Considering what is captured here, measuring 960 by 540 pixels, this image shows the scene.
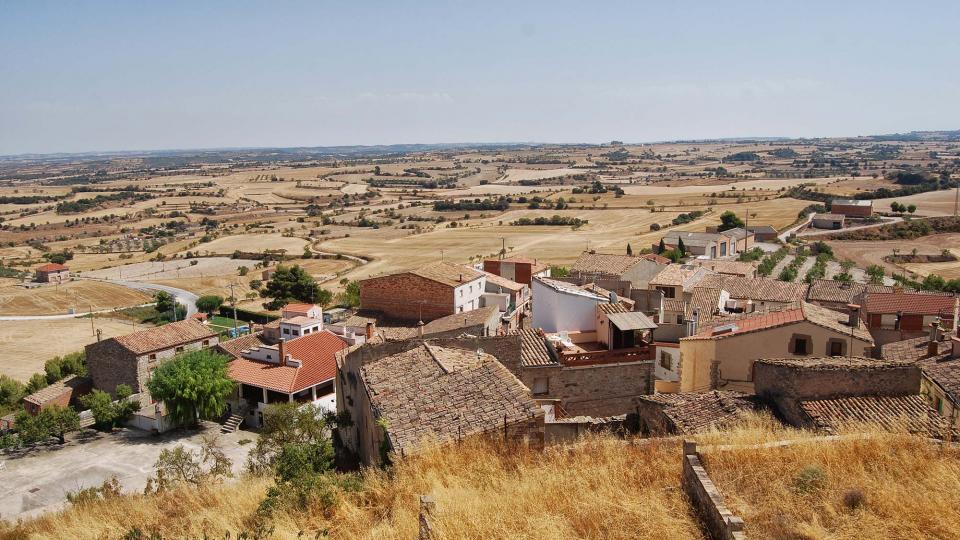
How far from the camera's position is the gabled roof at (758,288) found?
36094 mm

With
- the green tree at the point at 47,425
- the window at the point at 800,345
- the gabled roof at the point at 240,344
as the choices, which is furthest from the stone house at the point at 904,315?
the green tree at the point at 47,425

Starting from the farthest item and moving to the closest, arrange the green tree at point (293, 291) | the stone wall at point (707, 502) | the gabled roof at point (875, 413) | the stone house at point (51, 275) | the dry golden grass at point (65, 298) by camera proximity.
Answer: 1. the stone house at point (51, 275)
2. the dry golden grass at point (65, 298)
3. the green tree at point (293, 291)
4. the gabled roof at point (875, 413)
5. the stone wall at point (707, 502)

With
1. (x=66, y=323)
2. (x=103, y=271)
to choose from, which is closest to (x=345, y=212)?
(x=103, y=271)

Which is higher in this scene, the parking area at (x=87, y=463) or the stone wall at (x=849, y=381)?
the stone wall at (x=849, y=381)

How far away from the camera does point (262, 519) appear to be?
32.4 feet

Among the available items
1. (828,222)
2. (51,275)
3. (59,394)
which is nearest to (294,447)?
(59,394)

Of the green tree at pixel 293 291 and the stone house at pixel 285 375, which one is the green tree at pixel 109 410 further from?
the green tree at pixel 293 291

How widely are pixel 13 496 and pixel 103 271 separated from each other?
68028 mm

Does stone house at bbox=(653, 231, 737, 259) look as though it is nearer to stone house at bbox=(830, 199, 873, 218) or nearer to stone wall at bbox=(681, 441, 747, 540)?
stone house at bbox=(830, 199, 873, 218)

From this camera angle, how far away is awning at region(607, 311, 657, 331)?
67.1ft

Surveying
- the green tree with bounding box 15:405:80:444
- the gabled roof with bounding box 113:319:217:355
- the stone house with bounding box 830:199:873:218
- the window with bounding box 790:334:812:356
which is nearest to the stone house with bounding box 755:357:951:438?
the window with bounding box 790:334:812:356

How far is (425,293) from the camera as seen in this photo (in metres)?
37.7

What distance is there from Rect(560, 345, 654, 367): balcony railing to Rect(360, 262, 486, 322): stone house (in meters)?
17.9

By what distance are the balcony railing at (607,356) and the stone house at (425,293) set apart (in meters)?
17.9
